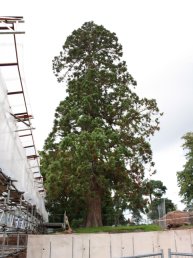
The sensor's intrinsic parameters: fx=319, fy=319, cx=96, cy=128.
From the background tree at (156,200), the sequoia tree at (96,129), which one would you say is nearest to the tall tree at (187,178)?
the background tree at (156,200)

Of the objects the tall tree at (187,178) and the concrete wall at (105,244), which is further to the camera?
the tall tree at (187,178)

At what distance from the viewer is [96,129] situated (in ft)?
62.2

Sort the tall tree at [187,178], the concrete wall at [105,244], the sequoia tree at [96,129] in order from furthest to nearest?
the tall tree at [187,178] < the sequoia tree at [96,129] < the concrete wall at [105,244]

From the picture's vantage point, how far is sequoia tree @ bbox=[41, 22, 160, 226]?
722 inches

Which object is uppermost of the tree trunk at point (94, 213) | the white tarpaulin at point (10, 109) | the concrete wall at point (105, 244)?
the white tarpaulin at point (10, 109)

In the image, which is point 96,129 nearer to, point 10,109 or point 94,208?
point 94,208

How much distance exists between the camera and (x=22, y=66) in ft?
24.1

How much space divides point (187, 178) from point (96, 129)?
1709 cm

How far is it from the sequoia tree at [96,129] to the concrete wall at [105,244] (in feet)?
10.2

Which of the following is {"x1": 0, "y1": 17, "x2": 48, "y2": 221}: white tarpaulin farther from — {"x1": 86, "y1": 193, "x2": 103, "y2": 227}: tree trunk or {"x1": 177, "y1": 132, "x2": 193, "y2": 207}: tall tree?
{"x1": 177, "y1": 132, "x2": 193, "y2": 207}: tall tree

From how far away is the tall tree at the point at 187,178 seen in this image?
32.3m

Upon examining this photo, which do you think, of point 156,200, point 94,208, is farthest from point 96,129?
point 156,200

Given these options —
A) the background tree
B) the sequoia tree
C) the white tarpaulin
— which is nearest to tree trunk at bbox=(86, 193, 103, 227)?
the sequoia tree

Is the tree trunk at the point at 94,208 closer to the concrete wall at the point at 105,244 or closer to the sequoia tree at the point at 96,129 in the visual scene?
the sequoia tree at the point at 96,129
